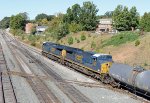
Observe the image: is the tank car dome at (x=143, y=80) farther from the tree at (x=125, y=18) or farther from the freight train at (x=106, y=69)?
the tree at (x=125, y=18)

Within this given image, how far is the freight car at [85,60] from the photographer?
121ft

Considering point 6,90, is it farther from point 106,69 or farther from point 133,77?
point 133,77

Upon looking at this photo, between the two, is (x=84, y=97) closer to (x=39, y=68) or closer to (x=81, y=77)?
(x=81, y=77)

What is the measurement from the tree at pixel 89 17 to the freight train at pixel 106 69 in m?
51.2

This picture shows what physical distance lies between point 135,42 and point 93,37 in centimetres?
2642

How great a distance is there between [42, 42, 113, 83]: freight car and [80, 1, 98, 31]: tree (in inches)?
1860

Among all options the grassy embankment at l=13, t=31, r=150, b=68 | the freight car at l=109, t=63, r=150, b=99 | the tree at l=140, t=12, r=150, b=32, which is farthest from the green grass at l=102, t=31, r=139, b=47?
the freight car at l=109, t=63, r=150, b=99

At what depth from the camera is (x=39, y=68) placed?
5144cm

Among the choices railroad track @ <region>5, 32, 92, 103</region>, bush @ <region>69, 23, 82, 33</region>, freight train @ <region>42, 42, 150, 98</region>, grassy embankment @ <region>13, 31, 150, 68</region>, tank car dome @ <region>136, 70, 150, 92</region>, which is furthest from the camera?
bush @ <region>69, 23, 82, 33</region>

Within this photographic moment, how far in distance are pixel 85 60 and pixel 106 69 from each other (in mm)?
7606

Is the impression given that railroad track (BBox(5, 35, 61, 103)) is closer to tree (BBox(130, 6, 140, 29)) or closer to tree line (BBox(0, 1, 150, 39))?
tree line (BBox(0, 1, 150, 39))

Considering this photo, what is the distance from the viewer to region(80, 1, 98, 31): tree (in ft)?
360

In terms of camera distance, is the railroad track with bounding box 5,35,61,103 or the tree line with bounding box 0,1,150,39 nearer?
the railroad track with bounding box 5,35,61,103

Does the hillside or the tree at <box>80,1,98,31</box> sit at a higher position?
the tree at <box>80,1,98,31</box>
